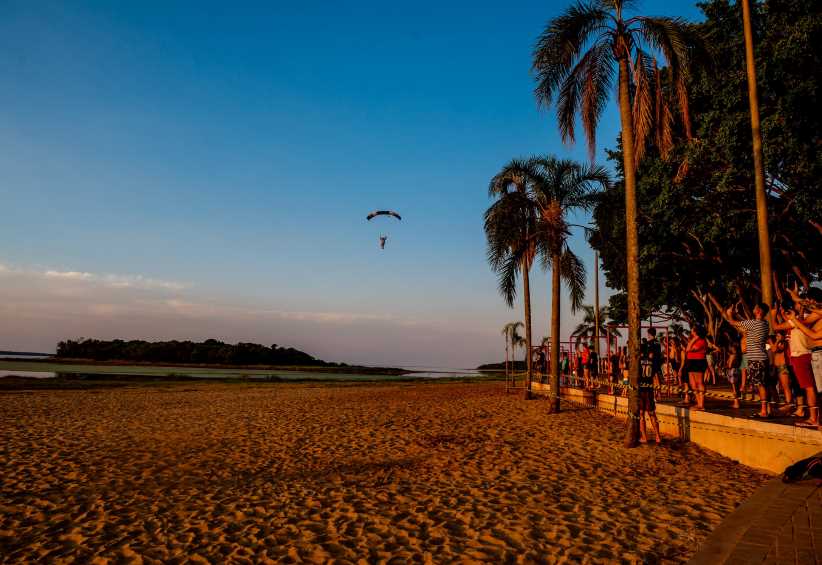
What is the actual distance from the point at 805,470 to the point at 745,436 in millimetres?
2505

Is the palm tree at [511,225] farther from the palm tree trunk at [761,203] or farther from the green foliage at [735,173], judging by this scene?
the palm tree trunk at [761,203]

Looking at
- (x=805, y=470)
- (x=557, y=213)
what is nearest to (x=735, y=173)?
(x=557, y=213)

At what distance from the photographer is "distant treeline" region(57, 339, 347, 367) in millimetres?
101062

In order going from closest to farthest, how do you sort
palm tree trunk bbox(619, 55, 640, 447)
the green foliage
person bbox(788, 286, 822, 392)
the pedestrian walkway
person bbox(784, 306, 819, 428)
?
the pedestrian walkway → person bbox(788, 286, 822, 392) → person bbox(784, 306, 819, 428) → palm tree trunk bbox(619, 55, 640, 447) → the green foliage

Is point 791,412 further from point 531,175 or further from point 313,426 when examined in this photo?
point 313,426

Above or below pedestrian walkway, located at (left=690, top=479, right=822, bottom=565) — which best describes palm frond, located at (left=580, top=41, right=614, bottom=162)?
above

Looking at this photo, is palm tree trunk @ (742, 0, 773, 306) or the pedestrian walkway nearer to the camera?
the pedestrian walkway

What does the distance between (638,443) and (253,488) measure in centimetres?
827

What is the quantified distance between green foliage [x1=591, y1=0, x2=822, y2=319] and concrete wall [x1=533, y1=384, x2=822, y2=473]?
311 inches

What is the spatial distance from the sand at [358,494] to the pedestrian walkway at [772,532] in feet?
1.59

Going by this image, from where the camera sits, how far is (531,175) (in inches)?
719

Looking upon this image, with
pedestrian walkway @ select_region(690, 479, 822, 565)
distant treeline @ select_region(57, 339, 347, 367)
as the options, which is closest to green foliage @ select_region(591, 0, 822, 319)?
pedestrian walkway @ select_region(690, 479, 822, 565)

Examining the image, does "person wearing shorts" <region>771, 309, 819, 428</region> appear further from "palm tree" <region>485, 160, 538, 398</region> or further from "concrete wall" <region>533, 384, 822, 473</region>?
"palm tree" <region>485, 160, 538, 398</region>

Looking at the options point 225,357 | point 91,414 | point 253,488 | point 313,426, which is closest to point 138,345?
point 225,357
